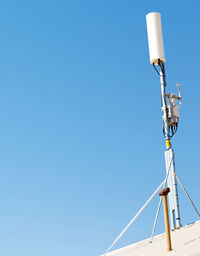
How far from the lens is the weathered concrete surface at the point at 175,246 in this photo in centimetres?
846

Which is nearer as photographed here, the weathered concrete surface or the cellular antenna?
the weathered concrete surface

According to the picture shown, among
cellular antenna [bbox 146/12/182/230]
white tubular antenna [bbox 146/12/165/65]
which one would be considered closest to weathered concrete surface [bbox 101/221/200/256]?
cellular antenna [bbox 146/12/182/230]

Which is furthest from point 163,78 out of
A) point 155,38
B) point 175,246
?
point 175,246

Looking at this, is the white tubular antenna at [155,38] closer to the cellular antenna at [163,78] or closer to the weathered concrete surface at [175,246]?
the cellular antenna at [163,78]

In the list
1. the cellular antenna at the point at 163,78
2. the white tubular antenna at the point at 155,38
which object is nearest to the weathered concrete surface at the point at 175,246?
the cellular antenna at the point at 163,78

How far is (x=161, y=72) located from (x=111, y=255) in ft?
15.7

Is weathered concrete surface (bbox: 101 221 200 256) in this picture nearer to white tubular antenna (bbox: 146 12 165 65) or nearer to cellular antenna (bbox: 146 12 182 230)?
cellular antenna (bbox: 146 12 182 230)

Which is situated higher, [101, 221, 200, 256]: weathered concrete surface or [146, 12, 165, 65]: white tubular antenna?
[146, 12, 165, 65]: white tubular antenna

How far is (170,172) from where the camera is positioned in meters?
11.6

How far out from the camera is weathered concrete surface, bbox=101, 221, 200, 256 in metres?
8.46

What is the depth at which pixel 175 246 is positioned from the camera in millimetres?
9148

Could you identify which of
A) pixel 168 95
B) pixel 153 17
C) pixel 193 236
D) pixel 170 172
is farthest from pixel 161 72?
pixel 193 236

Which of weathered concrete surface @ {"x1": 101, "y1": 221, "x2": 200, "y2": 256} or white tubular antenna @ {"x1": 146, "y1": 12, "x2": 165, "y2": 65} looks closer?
weathered concrete surface @ {"x1": 101, "y1": 221, "x2": 200, "y2": 256}

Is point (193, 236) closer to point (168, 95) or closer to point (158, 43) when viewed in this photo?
point (168, 95)
